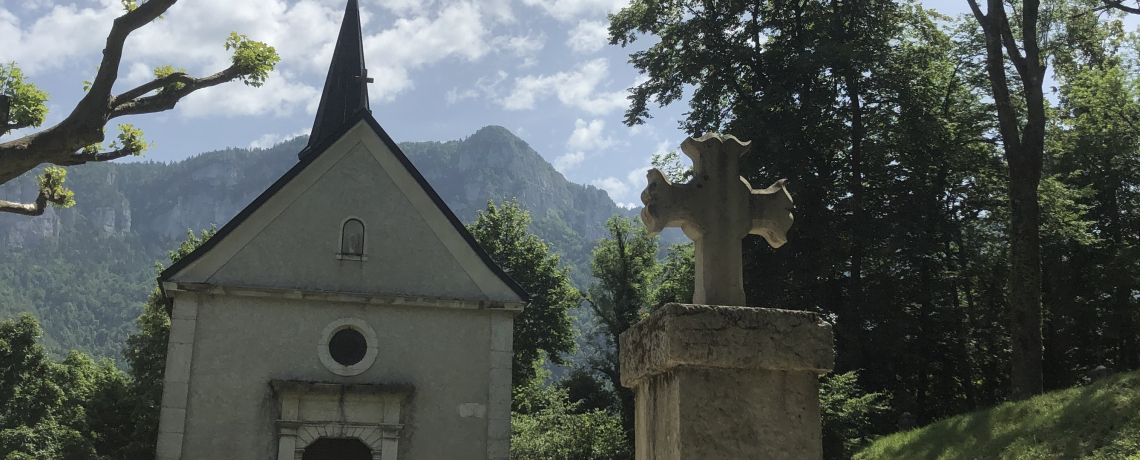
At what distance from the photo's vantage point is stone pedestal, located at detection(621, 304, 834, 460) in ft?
13.9

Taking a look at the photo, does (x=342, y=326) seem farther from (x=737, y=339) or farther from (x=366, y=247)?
(x=737, y=339)

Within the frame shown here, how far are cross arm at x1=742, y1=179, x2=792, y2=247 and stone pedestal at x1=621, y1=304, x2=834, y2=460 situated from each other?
0.64 metres

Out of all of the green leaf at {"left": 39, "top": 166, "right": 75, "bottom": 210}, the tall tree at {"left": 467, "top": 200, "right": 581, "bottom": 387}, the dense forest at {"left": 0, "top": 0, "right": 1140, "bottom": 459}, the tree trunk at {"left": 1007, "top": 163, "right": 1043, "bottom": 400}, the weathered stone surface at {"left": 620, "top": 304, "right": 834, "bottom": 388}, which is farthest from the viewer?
the tall tree at {"left": 467, "top": 200, "right": 581, "bottom": 387}

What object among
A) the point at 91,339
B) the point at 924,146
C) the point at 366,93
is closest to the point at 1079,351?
the point at 924,146

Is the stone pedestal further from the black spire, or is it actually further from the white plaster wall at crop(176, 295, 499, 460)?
the black spire

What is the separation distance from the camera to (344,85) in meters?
23.9

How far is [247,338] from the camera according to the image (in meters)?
15.5

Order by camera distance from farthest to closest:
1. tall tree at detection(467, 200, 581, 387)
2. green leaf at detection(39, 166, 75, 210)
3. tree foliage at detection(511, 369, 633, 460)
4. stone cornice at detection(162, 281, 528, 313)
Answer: tall tree at detection(467, 200, 581, 387)
tree foliage at detection(511, 369, 633, 460)
stone cornice at detection(162, 281, 528, 313)
green leaf at detection(39, 166, 75, 210)

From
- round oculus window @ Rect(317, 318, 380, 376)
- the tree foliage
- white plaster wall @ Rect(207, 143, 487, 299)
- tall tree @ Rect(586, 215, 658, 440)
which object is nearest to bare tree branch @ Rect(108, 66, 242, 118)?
white plaster wall @ Rect(207, 143, 487, 299)

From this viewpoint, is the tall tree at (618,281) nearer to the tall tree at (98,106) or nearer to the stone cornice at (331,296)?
the stone cornice at (331,296)

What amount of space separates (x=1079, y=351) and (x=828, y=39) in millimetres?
10236

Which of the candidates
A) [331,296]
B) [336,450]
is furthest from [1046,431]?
[331,296]

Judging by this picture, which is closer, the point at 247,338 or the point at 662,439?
the point at 662,439

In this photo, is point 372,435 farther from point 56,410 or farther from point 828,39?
point 56,410
